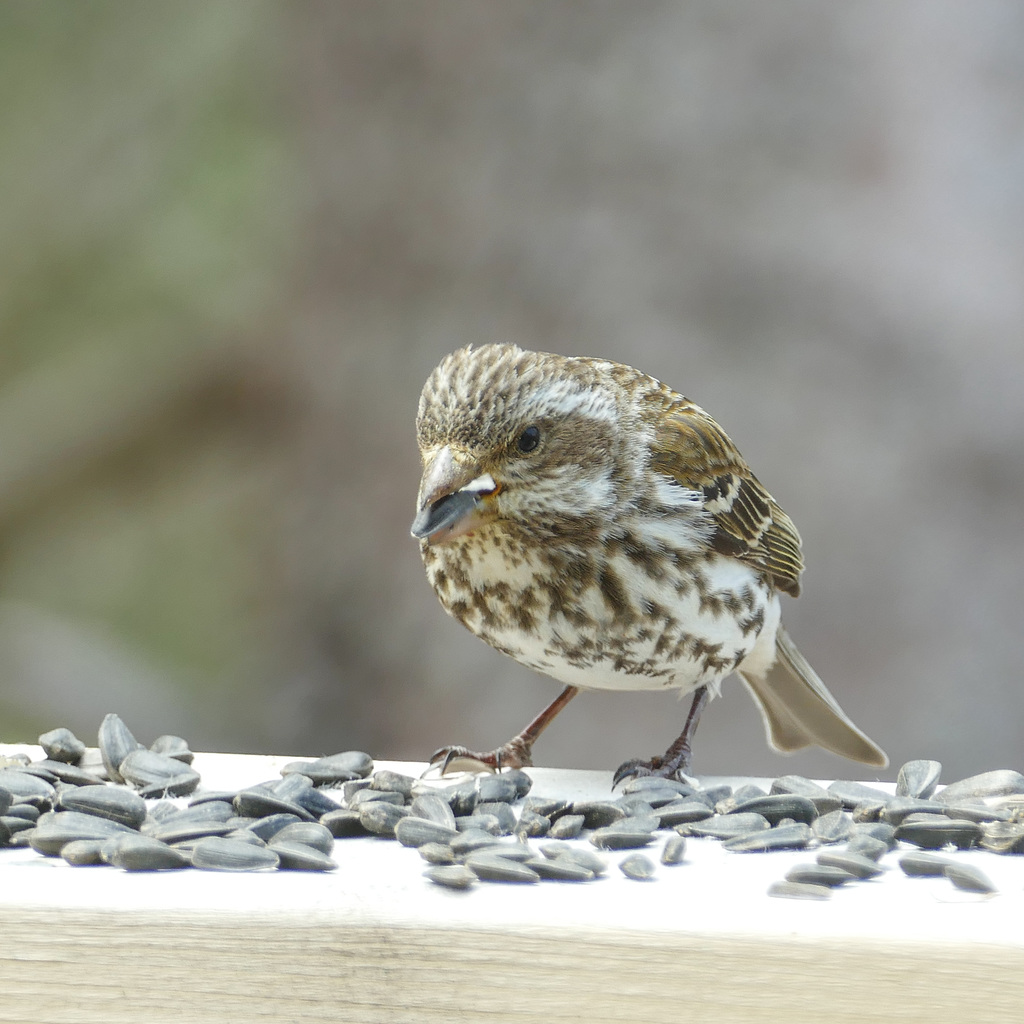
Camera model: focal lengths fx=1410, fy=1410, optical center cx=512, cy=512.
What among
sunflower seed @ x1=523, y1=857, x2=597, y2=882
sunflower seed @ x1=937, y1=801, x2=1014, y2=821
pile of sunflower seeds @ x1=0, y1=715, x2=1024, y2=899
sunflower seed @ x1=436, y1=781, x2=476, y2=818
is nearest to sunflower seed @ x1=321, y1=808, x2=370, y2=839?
pile of sunflower seeds @ x1=0, y1=715, x2=1024, y2=899

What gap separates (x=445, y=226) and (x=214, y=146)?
0.98 m

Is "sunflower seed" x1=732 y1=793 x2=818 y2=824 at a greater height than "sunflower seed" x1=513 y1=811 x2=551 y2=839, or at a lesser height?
greater

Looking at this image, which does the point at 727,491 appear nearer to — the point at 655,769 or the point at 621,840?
the point at 655,769

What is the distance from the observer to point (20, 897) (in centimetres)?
187

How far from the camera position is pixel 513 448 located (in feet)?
8.70

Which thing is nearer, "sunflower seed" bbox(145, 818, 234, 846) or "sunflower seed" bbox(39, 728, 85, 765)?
"sunflower seed" bbox(145, 818, 234, 846)

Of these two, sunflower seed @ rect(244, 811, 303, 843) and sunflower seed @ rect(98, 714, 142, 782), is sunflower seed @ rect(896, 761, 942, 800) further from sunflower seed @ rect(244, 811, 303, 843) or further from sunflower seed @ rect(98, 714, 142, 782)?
sunflower seed @ rect(98, 714, 142, 782)

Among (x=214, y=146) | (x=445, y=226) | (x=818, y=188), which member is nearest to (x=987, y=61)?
(x=818, y=188)

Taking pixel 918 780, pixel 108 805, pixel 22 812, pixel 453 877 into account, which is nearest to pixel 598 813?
pixel 453 877

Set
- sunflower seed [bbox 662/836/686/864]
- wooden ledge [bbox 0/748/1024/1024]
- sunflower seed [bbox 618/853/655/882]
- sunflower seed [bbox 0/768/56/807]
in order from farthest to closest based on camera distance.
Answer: sunflower seed [bbox 0/768/56/807] < sunflower seed [bbox 662/836/686/864] < sunflower seed [bbox 618/853/655/882] < wooden ledge [bbox 0/748/1024/1024]

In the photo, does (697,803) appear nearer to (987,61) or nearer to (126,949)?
(126,949)

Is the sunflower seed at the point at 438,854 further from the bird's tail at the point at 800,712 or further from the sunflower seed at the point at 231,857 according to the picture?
the bird's tail at the point at 800,712

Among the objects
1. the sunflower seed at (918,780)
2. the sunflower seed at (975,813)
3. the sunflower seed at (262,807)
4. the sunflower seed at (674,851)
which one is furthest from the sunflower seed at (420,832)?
the sunflower seed at (918,780)

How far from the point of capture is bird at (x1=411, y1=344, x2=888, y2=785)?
2617 millimetres
